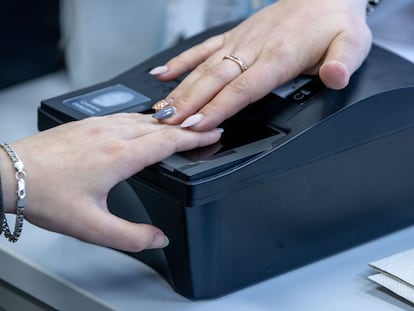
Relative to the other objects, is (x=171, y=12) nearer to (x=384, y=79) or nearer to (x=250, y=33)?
(x=250, y=33)

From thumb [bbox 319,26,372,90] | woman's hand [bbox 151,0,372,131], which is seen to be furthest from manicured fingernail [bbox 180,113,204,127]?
thumb [bbox 319,26,372,90]

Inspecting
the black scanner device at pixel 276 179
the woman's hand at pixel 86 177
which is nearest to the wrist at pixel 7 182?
the woman's hand at pixel 86 177

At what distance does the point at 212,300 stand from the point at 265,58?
0.77ft

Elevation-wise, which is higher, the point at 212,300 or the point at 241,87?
the point at 241,87

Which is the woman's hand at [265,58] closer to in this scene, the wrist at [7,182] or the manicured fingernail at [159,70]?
the manicured fingernail at [159,70]

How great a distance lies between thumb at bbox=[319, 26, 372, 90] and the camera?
0.81m

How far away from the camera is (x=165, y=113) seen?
31.5 inches

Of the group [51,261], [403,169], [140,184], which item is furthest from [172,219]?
[403,169]

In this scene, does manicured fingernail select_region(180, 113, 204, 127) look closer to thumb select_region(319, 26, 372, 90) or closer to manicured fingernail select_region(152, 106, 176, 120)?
manicured fingernail select_region(152, 106, 176, 120)

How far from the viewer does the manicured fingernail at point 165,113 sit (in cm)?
80

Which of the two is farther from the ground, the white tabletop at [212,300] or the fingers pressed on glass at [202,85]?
the fingers pressed on glass at [202,85]

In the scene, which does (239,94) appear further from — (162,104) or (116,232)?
(116,232)

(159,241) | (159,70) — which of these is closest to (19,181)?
(159,241)

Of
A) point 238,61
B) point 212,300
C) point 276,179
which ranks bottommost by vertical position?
point 212,300
